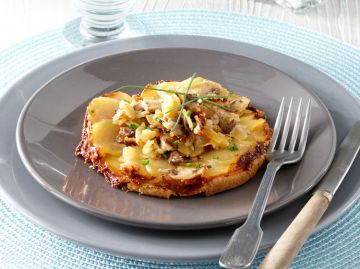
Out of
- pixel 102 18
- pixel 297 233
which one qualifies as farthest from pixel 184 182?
pixel 102 18

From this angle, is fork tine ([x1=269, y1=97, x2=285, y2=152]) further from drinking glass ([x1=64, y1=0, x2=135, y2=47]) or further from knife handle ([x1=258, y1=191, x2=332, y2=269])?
drinking glass ([x1=64, y1=0, x2=135, y2=47])

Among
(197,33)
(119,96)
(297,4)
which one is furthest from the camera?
(297,4)

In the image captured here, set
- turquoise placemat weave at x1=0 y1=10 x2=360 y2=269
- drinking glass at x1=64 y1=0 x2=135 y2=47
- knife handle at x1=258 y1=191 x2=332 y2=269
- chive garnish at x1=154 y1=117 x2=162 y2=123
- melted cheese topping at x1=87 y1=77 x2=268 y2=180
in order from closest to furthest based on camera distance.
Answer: knife handle at x1=258 y1=191 x2=332 y2=269, turquoise placemat weave at x1=0 y1=10 x2=360 y2=269, melted cheese topping at x1=87 y1=77 x2=268 y2=180, chive garnish at x1=154 y1=117 x2=162 y2=123, drinking glass at x1=64 y1=0 x2=135 y2=47

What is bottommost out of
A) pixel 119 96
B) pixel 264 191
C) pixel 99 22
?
pixel 99 22

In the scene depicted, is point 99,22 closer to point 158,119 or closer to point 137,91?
point 137,91

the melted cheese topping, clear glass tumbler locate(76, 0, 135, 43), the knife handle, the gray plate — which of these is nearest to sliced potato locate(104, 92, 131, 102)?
the melted cheese topping

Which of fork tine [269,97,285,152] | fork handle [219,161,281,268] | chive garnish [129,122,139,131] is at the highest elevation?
fork handle [219,161,281,268]

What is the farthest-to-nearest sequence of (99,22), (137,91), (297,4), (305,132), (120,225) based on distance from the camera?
1. (297,4)
2. (99,22)
3. (137,91)
4. (305,132)
5. (120,225)
